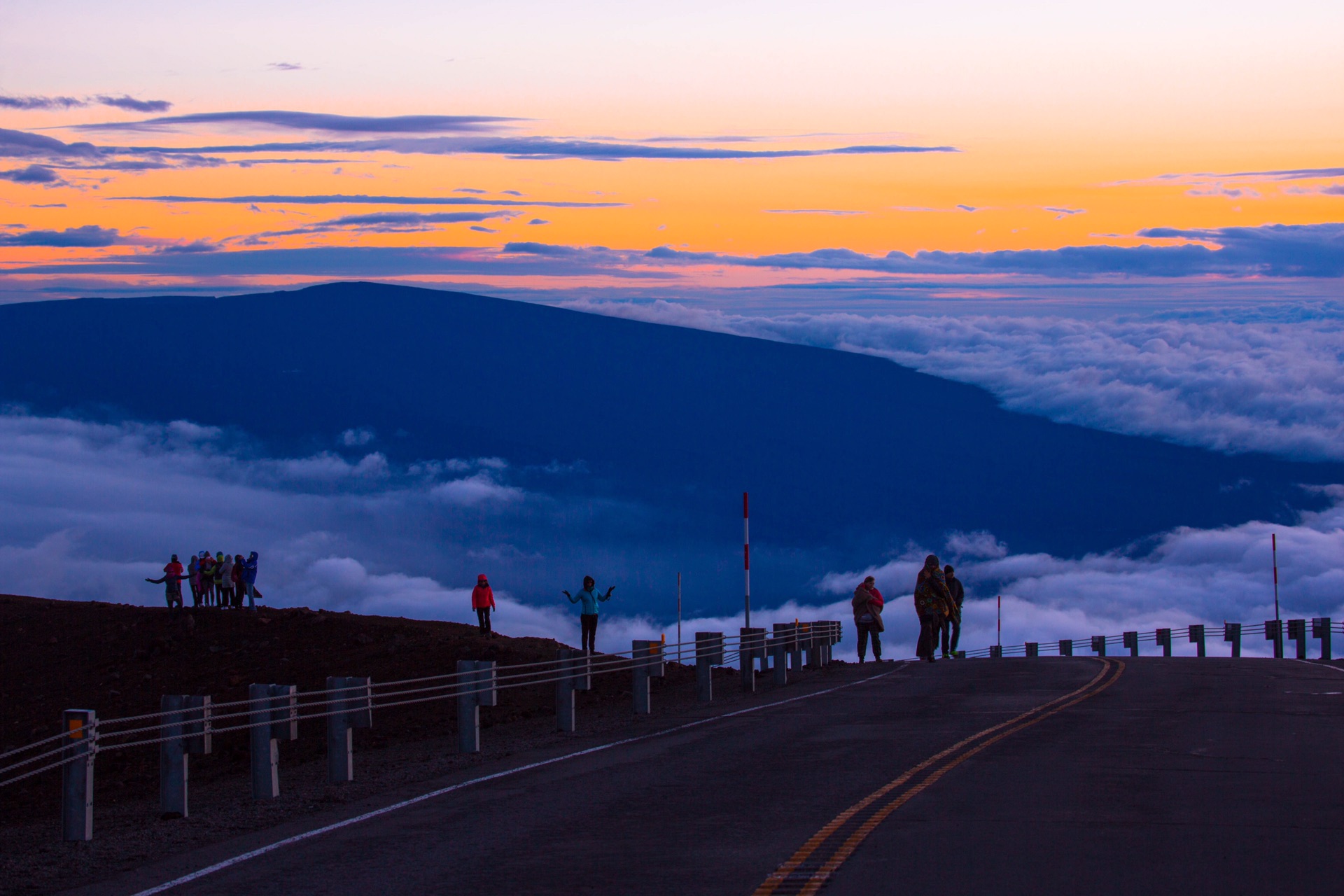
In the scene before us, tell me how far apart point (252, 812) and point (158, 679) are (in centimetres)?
2215

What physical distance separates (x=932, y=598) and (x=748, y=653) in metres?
4.52

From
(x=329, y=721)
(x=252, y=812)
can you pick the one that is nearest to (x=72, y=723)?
(x=252, y=812)

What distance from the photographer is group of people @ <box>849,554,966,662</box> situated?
2752 cm

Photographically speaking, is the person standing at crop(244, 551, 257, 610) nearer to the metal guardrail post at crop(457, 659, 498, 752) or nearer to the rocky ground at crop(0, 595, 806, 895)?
the rocky ground at crop(0, 595, 806, 895)

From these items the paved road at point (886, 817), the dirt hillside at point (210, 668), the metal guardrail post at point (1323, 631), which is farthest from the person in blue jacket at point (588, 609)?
the metal guardrail post at point (1323, 631)

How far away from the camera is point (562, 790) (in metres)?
12.4

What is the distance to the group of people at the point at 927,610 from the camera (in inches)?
A: 1083

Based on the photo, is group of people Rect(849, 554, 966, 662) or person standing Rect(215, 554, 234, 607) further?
person standing Rect(215, 554, 234, 607)

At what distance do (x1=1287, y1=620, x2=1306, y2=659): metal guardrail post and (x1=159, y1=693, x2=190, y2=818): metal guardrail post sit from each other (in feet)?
115

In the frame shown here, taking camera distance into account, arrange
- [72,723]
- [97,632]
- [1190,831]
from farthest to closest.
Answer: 1. [97,632]
2. [72,723]
3. [1190,831]

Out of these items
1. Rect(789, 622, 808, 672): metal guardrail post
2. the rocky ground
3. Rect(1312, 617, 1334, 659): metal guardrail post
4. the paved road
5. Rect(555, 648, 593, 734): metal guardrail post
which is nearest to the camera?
the paved road

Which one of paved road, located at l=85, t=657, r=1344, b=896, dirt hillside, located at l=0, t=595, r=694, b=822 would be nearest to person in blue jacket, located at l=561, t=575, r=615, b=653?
dirt hillside, located at l=0, t=595, r=694, b=822

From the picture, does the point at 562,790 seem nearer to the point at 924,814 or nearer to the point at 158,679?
the point at 924,814

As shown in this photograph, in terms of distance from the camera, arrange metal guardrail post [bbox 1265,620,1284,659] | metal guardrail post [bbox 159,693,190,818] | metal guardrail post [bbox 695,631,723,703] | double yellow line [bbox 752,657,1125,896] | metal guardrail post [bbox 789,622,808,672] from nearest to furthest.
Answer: double yellow line [bbox 752,657,1125,896]
metal guardrail post [bbox 159,693,190,818]
metal guardrail post [bbox 695,631,723,703]
metal guardrail post [bbox 789,622,808,672]
metal guardrail post [bbox 1265,620,1284,659]
